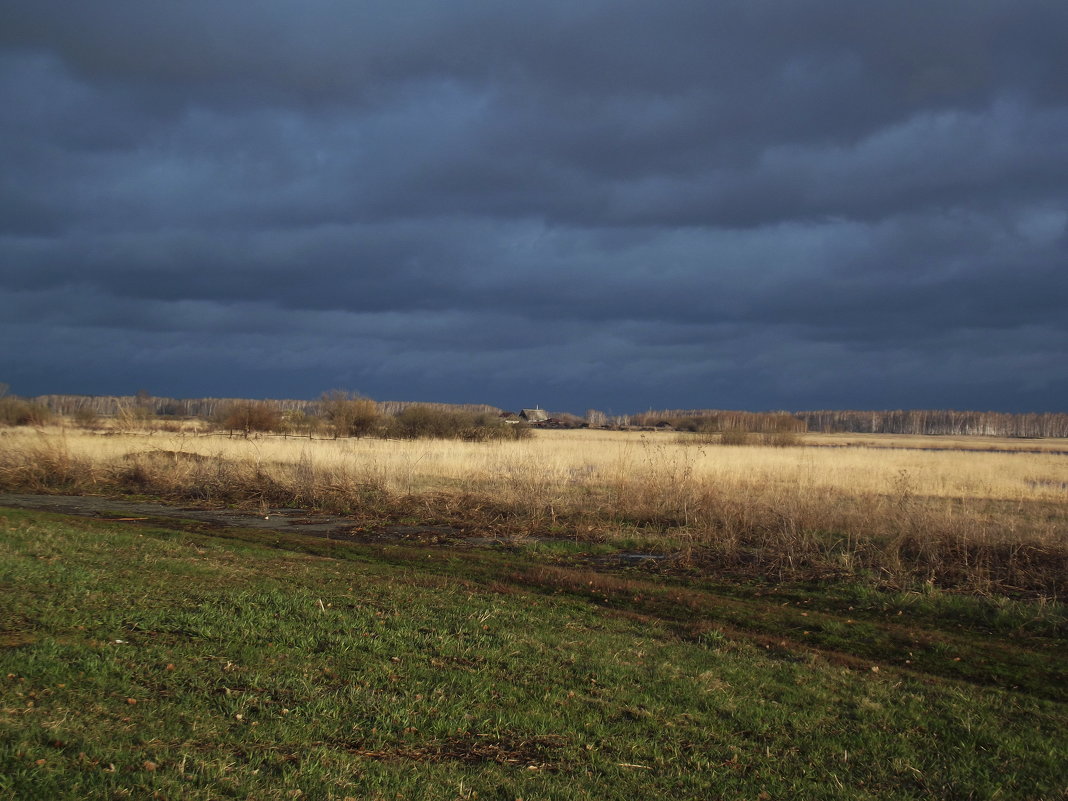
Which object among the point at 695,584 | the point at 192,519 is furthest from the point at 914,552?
the point at 192,519

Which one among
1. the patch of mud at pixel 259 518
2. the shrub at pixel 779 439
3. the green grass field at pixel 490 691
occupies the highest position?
the shrub at pixel 779 439

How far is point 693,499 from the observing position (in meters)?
17.4

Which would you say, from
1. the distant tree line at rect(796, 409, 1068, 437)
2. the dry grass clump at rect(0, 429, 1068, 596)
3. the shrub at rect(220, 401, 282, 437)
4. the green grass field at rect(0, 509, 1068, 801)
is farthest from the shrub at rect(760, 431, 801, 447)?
the distant tree line at rect(796, 409, 1068, 437)

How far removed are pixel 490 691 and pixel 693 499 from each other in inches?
487

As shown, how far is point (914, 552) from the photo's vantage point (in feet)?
43.2

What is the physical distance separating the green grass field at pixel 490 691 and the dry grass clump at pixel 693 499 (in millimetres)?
2690

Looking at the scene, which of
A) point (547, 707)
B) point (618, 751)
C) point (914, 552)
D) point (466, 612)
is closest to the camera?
point (618, 751)

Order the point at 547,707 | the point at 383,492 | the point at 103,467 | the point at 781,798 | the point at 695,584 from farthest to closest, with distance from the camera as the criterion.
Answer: the point at 103,467 < the point at 383,492 < the point at 695,584 < the point at 547,707 < the point at 781,798

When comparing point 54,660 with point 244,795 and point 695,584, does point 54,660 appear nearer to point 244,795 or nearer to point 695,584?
point 244,795

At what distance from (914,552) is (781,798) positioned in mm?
10243

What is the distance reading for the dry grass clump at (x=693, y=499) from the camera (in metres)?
12.6

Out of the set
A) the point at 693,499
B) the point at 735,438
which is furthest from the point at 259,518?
the point at 735,438

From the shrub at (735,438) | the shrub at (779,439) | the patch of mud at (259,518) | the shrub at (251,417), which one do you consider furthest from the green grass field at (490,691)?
the shrub at (779,439)

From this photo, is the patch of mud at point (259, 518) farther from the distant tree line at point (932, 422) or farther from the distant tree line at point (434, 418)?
the distant tree line at point (932, 422)
